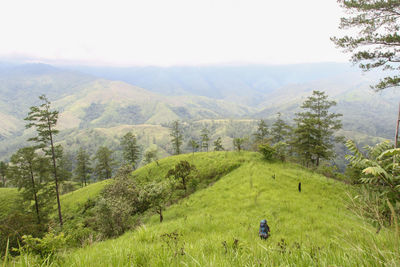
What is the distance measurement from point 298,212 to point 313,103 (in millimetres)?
31714

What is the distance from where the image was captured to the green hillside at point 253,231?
223 cm

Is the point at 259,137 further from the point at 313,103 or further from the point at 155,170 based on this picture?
the point at 155,170

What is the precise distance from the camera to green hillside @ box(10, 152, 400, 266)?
2232 millimetres

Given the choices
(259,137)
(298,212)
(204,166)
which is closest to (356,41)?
(298,212)

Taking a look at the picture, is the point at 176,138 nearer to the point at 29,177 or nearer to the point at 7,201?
the point at 29,177

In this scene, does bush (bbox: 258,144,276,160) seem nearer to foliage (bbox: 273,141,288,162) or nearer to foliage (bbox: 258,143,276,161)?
foliage (bbox: 258,143,276,161)

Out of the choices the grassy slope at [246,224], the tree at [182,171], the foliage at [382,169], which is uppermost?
the foliage at [382,169]

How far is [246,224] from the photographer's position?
11.6 meters

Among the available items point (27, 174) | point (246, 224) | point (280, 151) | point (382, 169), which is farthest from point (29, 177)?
point (280, 151)

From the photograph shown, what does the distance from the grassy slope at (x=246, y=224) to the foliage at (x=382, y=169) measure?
108 cm

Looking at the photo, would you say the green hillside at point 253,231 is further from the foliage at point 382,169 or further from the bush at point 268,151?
the bush at point 268,151

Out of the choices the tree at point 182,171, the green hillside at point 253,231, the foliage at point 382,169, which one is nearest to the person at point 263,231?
the green hillside at point 253,231

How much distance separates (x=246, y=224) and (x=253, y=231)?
2.41 meters

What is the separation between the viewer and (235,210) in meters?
15.9
